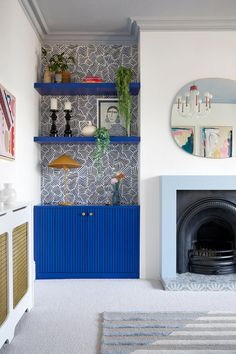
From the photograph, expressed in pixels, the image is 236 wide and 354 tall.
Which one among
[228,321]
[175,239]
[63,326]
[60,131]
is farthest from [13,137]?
[228,321]

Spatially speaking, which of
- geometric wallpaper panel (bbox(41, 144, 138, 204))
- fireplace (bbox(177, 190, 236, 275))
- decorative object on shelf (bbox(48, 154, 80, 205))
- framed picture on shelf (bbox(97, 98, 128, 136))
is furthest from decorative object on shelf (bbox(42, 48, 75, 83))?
fireplace (bbox(177, 190, 236, 275))

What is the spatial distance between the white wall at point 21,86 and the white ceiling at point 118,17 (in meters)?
0.22

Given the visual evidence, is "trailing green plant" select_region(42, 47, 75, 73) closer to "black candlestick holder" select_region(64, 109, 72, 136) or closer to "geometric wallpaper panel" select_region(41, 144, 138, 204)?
"black candlestick holder" select_region(64, 109, 72, 136)

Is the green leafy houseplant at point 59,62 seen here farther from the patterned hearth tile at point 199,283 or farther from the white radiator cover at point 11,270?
the patterned hearth tile at point 199,283

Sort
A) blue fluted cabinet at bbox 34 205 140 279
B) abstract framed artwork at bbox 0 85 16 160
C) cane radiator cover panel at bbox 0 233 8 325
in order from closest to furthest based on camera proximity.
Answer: cane radiator cover panel at bbox 0 233 8 325 < abstract framed artwork at bbox 0 85 16 160 < blue fluted cabinet at bbox 34 205 140 279

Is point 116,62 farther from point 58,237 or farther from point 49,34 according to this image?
point 58,237

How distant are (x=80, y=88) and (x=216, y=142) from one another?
1.54 m

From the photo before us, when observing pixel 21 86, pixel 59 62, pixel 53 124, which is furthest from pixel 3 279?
pixel 59 62

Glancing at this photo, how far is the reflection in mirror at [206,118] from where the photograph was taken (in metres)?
4.54

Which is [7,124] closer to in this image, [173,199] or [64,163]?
[64,163]

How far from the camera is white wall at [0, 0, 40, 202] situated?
3502 mm

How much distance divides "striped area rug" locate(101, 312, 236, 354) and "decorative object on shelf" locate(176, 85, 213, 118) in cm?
212

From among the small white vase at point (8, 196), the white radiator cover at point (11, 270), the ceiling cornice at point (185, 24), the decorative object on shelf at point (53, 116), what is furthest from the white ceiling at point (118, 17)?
the white radiator cover at point (11, 270)

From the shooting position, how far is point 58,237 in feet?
14.9
